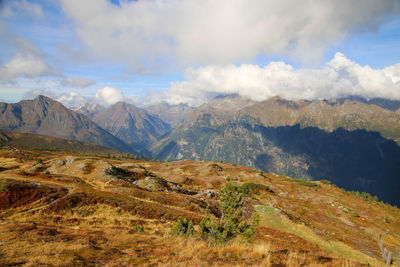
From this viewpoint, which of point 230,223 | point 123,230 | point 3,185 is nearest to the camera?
point 230,223

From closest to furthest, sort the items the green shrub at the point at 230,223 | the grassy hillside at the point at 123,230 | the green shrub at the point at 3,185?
1. the grassy hillside at the point at 123,230
2. the green shrub at the point at 230,223
3. the green shrub at the point at 3,185

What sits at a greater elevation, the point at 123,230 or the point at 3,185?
the point at 3,185

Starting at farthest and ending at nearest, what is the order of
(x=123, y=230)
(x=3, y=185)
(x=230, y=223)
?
(x=3, y=185), (x=123, y=230), (x=230, y=223)

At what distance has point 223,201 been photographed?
17516mm

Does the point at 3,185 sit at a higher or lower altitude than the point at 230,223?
lower

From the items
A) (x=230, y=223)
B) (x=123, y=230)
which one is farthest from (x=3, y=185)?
(x=230, y=223)

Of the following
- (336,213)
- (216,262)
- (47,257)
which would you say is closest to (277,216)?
(216,262)

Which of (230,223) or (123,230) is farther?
(123,230)

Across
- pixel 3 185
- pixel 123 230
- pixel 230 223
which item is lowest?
pixel 123 230

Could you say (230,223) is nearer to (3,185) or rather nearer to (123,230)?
(123,230)

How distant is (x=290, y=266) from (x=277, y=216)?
107 feet

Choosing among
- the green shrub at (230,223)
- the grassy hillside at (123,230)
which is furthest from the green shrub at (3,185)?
the green shrub at (230,223)

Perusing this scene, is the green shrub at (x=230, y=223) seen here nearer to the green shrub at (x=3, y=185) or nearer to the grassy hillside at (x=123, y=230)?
the grassy hillside at (x=123, y=230)

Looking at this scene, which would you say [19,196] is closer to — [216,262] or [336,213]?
[216,262]
